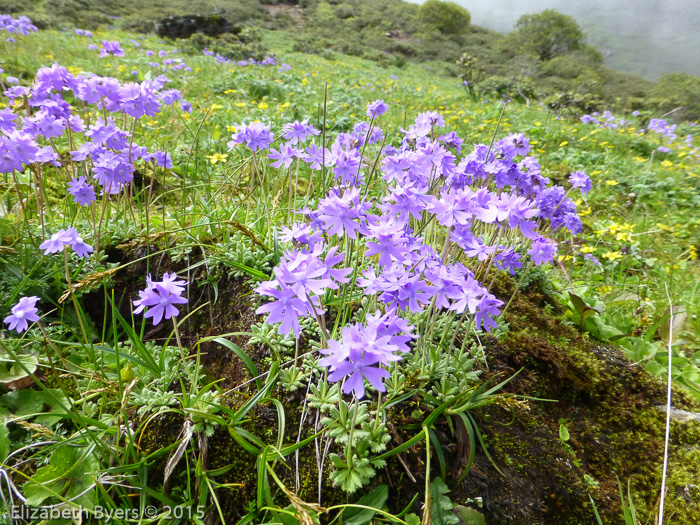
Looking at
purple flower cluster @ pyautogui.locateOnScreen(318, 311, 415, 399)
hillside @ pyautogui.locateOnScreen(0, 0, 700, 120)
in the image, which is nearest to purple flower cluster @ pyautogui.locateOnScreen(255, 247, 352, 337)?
purple flower cluster @ pyautogui.locateOnScreen(318, 311, 415, 399)

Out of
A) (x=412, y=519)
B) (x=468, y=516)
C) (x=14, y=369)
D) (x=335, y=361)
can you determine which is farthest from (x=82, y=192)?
(x=468, y=516)

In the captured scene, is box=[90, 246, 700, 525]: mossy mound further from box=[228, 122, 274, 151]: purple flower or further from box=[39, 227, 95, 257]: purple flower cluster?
box=[228, 122, 274, 151]: purple flower

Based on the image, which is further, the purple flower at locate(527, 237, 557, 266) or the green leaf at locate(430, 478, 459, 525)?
the purple flower at locate(527, 237, 557, 266)

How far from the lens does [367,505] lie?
122 centimetres

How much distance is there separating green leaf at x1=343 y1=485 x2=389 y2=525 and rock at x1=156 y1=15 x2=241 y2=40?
2019 centimetres

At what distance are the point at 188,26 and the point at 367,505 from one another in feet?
70.3

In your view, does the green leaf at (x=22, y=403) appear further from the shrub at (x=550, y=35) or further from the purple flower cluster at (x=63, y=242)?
the shrub at (x=550, y=35)

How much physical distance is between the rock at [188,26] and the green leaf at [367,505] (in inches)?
795

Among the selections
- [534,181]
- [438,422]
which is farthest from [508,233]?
[438,422]

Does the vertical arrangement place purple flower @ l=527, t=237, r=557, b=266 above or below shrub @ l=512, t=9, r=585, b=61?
below

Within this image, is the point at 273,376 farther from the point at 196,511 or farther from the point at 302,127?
the point at 302,127

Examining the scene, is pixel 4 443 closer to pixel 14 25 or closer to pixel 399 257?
pixel 399 257

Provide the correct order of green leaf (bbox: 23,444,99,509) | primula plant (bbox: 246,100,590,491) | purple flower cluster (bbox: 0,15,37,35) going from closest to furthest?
primula plant (bbox: 246,100,590,491)
green leaf (bbox: 23,444,99,509)
purple flower cluster (bbox: 0,15,37,35)

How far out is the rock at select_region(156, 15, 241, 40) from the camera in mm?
16891
